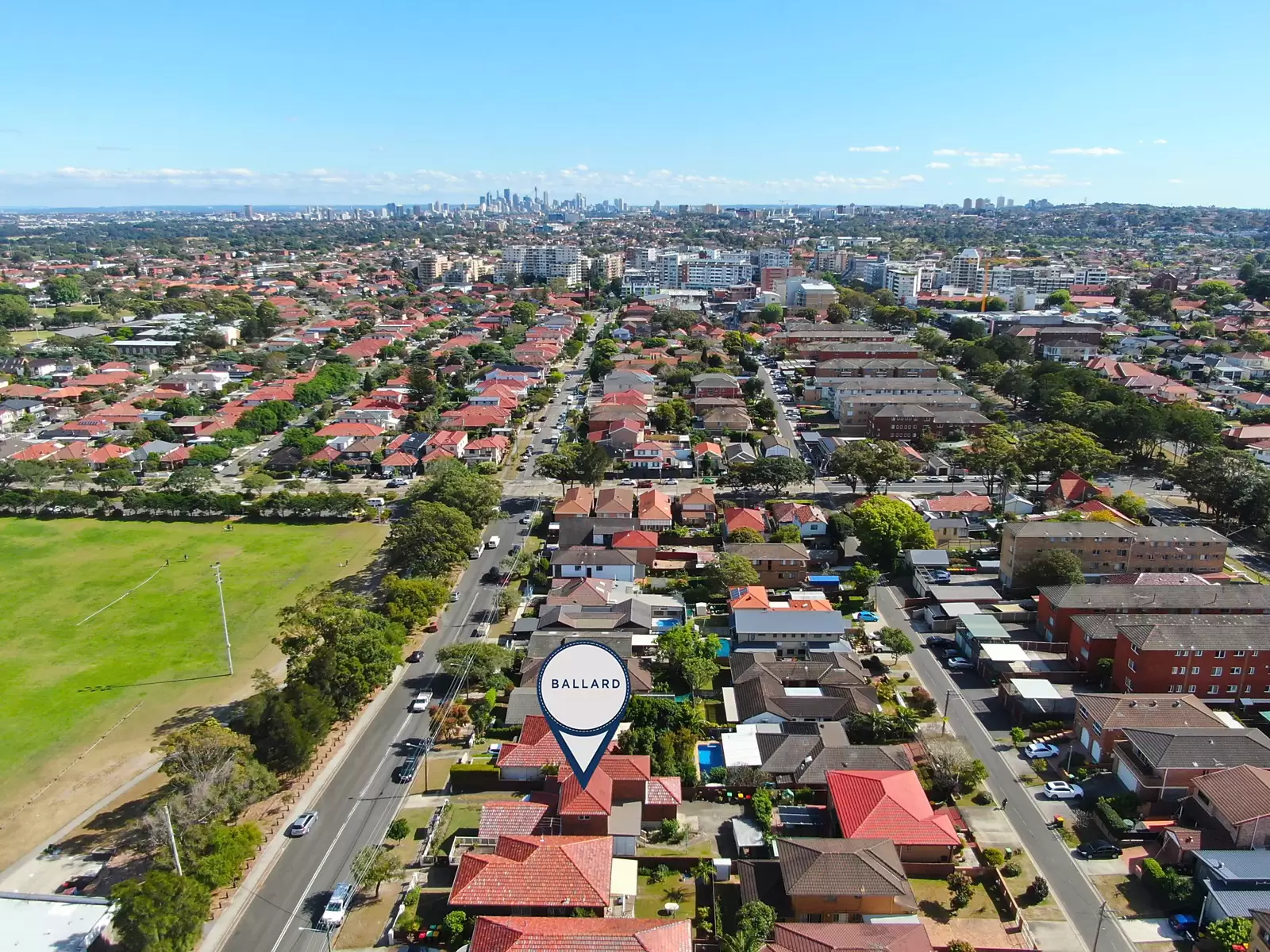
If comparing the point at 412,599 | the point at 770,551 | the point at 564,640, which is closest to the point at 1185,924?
the point at 564,640

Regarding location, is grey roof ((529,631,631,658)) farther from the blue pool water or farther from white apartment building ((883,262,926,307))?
white apartment building ((883,262,926,307))

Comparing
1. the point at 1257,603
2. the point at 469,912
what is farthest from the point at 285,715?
the point at 1257,603

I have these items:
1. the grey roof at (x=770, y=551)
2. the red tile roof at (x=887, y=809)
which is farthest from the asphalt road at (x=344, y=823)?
the red tile roof at (x=887, y=809)

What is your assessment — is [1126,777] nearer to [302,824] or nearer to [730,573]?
[730,573]

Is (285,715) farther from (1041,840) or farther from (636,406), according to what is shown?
(636,406)

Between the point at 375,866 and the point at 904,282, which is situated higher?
the point at 904,282
